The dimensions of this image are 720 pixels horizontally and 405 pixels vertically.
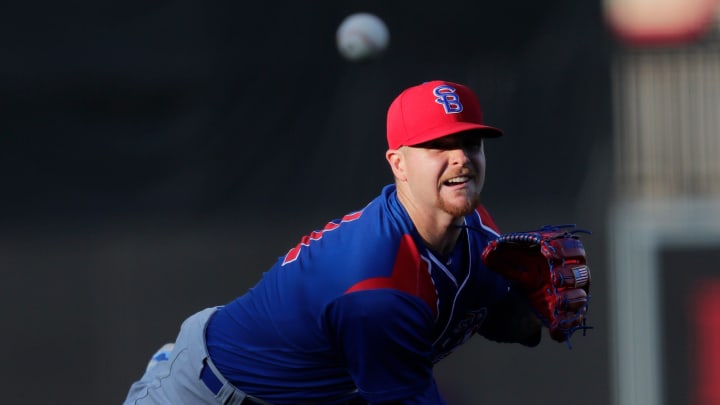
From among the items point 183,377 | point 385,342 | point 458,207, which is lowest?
point 183,377

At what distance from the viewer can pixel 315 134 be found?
6008 millimetres

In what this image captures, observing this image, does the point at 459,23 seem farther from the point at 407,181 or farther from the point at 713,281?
the point at 407,181

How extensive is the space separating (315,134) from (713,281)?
2351 millimetres

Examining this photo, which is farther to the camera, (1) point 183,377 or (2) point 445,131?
(1) point 183,377

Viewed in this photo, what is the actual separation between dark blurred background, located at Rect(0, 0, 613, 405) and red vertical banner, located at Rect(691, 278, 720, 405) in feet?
1.95

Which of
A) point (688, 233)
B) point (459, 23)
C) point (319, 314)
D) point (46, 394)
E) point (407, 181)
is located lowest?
point (46, 394)

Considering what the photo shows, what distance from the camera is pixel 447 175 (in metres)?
3.00

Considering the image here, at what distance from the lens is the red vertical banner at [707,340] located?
6.19 metres

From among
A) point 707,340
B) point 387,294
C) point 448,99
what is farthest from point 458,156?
point 707,340

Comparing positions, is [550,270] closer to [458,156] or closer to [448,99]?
[458,156]

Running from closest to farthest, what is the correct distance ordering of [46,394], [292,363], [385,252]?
[385,252], [292,363], [46,394]

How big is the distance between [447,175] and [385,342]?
48 cm

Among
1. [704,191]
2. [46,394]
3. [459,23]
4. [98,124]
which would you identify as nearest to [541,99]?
[459,23]

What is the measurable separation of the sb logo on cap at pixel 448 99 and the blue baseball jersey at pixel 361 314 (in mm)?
304
